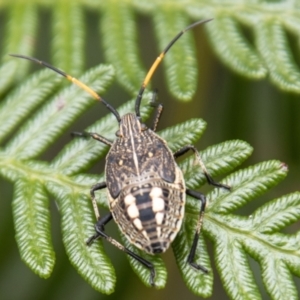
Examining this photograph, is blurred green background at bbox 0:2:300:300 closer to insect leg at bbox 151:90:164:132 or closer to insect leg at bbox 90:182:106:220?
insect leg at bbox 151:90:164:132

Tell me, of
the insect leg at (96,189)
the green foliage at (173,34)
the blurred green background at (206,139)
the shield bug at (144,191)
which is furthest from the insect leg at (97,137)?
the blurred green background at (206,139)

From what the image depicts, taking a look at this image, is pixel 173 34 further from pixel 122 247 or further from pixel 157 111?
pixel 122 247

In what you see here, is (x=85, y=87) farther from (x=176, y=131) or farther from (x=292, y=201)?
(x=292, y=201)

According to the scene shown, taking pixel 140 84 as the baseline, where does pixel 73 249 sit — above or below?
below

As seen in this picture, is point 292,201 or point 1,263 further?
point 1,263

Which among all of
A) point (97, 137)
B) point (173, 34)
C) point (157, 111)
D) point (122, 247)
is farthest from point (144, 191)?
point (173, 34)

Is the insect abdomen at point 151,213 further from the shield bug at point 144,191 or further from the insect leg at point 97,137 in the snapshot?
the insect leg at point 97,137

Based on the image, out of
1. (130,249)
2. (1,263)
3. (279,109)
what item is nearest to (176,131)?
(130,249)
